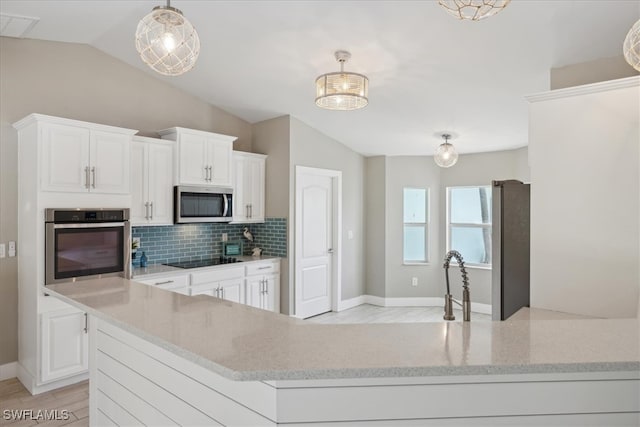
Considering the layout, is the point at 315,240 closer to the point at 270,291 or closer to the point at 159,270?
the point at 270,291

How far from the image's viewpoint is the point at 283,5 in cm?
292

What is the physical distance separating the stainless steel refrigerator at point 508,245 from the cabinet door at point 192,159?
299cm

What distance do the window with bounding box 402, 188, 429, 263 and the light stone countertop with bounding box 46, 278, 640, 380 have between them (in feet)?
16.4

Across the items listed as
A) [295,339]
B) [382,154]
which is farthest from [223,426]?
[382,154]

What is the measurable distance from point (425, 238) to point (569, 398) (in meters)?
5.31

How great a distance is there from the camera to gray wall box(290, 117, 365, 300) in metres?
5.25

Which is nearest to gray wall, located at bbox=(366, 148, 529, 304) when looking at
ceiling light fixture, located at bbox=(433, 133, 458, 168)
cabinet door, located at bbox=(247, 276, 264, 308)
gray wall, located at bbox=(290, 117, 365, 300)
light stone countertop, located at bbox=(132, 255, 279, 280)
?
gray wall, located at bbox=(290, 117, 365, 300)

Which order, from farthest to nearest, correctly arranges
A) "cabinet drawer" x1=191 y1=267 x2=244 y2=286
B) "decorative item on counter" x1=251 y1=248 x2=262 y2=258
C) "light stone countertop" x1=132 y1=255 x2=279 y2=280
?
"decorative item on counter" x1=251 y1=248 x2=262 y2=258, "cabinet drawer" x1=191 y1=267 x2=244 y2=286, "light stone countertop" x1=132 y1=255 x2=279 y2=280

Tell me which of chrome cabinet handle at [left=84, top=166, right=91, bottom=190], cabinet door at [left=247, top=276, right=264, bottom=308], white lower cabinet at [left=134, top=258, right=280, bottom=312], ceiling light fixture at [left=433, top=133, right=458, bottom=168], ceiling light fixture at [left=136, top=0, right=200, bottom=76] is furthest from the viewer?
ceiling light fixture at [left=433, top=133, right=458, bottom=168]

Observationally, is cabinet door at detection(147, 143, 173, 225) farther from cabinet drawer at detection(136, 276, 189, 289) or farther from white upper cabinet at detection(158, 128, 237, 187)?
cabinet drawer at detection(136, 276, 189, 289)

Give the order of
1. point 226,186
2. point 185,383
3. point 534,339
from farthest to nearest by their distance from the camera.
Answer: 1. point 226,186
2. point 185,383
3. point 534,339

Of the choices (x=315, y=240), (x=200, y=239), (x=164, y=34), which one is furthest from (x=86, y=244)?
(x=315, y=240)

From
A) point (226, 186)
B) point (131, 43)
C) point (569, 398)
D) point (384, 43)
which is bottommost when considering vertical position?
point (569, 398)

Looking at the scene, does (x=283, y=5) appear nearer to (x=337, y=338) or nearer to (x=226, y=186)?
(x=226, y=186)
